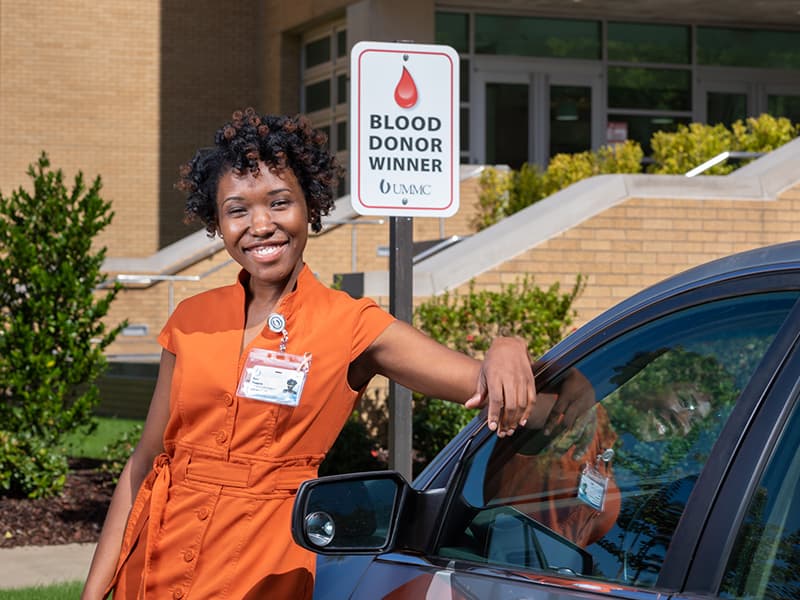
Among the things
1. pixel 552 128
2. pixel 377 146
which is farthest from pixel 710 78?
pixel 377 146

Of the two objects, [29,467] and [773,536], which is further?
[29,467]

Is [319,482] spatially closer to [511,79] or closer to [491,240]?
[491,240]

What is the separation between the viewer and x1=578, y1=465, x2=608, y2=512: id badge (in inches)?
88.4

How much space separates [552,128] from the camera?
2150 centimetres

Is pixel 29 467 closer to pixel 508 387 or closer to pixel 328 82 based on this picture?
pixel 508 387

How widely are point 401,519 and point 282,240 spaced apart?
26.0 inches

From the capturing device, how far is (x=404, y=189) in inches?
210

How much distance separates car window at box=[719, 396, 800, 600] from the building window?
19.9 meters

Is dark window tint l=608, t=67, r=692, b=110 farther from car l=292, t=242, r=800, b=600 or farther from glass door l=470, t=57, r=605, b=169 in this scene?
car l=292, t=242, r=800, b=600

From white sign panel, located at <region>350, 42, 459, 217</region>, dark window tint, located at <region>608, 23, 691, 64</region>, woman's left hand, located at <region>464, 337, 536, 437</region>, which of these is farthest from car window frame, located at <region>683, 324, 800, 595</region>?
dark window tint, located at <region>608, 23, 691, 64</region>

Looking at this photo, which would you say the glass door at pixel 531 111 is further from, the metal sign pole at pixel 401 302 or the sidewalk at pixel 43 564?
the metal sign pole at pixel 401 302

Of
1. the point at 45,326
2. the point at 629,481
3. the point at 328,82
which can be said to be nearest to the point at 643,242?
the point at 45,326

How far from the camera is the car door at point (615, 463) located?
2.00 m

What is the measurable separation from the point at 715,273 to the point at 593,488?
1.41ft
